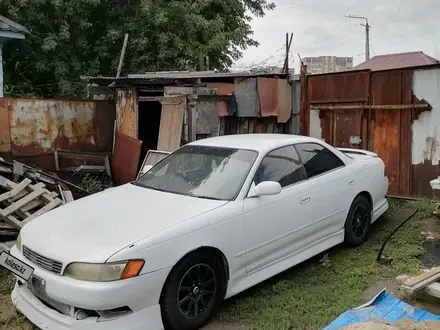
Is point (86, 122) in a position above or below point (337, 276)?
above

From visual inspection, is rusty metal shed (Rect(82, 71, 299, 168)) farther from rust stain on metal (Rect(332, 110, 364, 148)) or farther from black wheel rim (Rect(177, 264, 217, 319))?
black wheel rim (Rect(177, 264, 217, 319))

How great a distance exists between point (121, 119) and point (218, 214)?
5712mm

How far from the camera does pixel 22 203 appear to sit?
212 inches

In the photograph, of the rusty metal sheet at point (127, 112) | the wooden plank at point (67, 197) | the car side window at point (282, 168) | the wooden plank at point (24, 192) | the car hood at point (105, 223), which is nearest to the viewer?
the car hood at point (105, 223)

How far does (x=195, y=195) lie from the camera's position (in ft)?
13.4

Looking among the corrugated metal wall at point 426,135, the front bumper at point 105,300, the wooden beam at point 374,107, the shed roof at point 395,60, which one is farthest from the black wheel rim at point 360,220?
the shed roof at point 395,60

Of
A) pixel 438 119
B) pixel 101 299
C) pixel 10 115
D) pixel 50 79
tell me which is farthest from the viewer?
pixel 50 79

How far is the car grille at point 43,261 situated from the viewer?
10.5ft

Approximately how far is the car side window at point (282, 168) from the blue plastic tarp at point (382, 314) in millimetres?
1423

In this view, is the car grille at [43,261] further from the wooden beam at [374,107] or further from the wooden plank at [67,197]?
the wooden beam at [374,107]

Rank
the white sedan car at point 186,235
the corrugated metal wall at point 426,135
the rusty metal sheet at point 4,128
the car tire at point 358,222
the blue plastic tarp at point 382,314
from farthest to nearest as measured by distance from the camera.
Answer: the rusty metal sheet at point 4,128 → the corrugated metal wall at point 426,135 → the car tire at point 358,222 → the blue plastic tarp at point 382,314 → the white sedan car at point 186,235

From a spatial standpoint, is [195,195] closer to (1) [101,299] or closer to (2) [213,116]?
(1) [101,299]

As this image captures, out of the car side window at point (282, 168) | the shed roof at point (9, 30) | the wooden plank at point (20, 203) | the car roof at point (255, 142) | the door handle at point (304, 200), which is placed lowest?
the wooden plank at point (20, 203)

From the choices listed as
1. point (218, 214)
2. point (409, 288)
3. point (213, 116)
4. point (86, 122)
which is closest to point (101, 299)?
point (218, 214)
